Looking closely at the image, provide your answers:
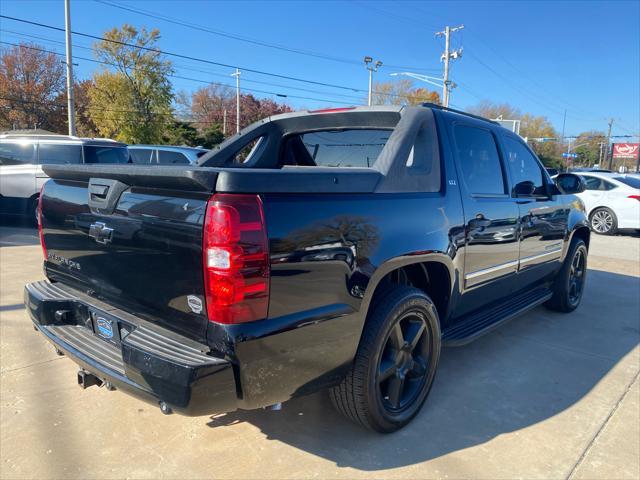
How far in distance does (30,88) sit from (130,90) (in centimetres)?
1097

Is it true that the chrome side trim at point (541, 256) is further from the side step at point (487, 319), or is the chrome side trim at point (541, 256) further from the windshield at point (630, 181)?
the windshield at point (630, 181)

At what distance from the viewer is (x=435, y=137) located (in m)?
3.03

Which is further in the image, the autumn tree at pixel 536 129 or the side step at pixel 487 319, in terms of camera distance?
the autumn tree at pixel 536 129

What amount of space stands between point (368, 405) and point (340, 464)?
335 mm

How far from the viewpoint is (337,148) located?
365 centimetres

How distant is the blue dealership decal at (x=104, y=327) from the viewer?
91.8 inches

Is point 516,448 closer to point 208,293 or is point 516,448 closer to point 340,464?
point 340,464

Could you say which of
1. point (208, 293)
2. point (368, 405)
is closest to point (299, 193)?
point (208, 293)

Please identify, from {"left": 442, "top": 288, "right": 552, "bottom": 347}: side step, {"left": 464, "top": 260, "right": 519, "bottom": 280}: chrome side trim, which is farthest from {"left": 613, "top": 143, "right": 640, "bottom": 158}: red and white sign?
{"left": 464, "top": 260, "right": 519, "bottom": 280}: chrome side trim

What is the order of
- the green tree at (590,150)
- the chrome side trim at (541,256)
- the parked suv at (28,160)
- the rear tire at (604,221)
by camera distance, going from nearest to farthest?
the chrome side trim at (541,256) → the parked suv at (28,160) → the rear tire at (604,221) → the green tree at (590,150)

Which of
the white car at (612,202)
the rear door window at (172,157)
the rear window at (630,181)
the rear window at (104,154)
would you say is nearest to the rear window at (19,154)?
the rear window at (104,154)

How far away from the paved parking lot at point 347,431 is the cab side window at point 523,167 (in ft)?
4.91

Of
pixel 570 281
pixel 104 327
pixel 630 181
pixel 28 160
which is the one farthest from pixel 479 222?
pixel 630 181

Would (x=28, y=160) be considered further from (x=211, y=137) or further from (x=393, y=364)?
(x=211, y=137)
